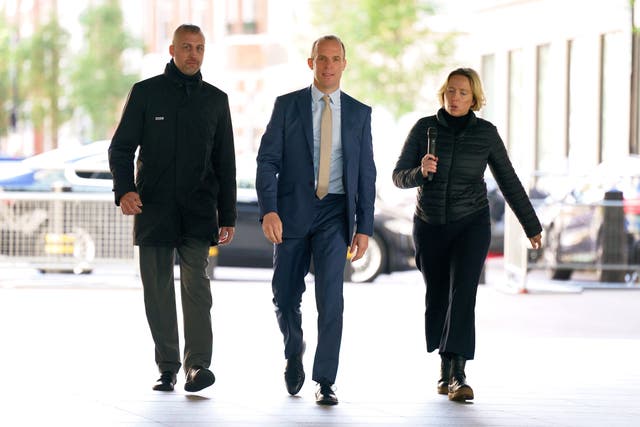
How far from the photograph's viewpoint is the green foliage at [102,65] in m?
84.8

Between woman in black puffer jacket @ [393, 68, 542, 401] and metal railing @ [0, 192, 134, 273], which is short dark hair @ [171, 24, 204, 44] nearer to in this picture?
woman in black puffer jacket @ [393, 68, 542, 401]

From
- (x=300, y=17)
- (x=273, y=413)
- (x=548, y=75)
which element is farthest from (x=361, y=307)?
(x=300, y=17)

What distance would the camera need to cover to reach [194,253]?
928 centimetres

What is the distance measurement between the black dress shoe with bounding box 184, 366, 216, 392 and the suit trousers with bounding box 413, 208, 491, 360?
1.28 metres

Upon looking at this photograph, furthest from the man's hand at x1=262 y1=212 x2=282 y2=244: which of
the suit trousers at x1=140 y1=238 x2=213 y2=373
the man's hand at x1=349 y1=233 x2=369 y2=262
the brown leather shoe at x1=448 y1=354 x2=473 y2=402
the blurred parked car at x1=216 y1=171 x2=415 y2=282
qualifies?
the blurred parked car at x1=216 y1=171 x2=415 y2=282

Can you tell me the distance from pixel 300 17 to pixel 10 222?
136ft

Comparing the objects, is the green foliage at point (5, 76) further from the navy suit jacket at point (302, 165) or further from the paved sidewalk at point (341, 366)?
the navy suit jacket at point (302, 165)

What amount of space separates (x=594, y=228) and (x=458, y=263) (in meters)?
11.2

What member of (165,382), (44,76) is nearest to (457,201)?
(165,382)

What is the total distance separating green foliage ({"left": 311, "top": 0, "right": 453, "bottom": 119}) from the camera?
54.1 meters

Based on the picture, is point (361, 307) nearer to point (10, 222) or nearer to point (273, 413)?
point (10, 222)

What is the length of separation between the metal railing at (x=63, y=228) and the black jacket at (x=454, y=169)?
32.0ft

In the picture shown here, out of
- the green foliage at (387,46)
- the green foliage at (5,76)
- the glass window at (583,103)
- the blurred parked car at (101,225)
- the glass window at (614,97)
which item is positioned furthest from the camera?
the green foliage at (5,76)

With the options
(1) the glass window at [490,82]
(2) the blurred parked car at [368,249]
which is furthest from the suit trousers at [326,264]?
(1) the glass window at [490,82]
